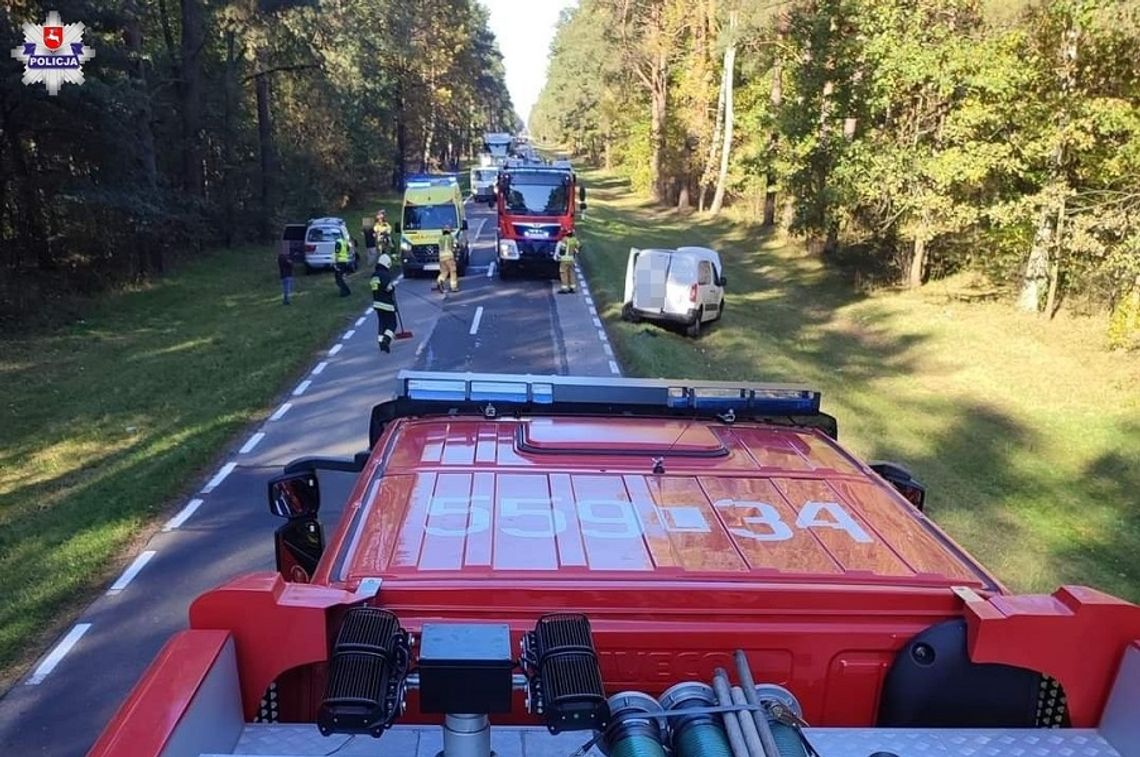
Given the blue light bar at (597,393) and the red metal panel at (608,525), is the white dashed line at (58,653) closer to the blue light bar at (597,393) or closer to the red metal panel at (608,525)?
the blue light bar at (597,393)

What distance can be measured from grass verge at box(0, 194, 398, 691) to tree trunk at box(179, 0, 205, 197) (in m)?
7.09

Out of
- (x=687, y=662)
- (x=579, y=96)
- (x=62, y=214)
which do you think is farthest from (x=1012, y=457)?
(x=579, y=96)

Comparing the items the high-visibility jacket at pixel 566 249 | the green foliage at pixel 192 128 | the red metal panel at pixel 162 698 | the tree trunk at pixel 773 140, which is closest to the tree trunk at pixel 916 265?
the tree trunk at pixel 773 140

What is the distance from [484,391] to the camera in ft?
14.9

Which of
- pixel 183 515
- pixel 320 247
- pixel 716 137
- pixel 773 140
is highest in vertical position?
pixel 716 137

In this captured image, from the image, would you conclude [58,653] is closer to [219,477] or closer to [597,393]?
[219,477]

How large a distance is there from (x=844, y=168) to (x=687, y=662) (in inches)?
859

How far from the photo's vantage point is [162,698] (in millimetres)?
2107

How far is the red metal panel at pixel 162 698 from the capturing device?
76.1 inches

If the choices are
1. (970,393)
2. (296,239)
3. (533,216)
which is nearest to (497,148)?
(296,239)

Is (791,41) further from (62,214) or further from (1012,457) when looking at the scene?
(62,214)

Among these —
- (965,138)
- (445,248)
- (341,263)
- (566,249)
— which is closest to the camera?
(965,138)

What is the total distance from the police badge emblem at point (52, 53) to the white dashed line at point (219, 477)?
1199cm

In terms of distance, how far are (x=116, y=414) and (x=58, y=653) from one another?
7001mm
